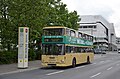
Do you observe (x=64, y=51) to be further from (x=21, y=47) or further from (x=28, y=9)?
(x=28, y=9)

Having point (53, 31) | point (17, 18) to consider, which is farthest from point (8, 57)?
point (53, 31)

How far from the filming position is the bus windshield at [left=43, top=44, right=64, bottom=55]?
86.1 ft

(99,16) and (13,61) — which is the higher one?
(99,16)

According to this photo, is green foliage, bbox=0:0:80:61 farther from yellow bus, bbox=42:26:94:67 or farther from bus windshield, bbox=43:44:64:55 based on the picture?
bus windshield, bbox=43:44:64:55

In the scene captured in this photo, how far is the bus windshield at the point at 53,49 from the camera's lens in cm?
2623

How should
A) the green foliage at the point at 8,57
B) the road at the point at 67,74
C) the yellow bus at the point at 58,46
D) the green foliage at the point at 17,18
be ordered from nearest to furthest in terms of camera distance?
the road at the point at 67,74 < the yellow bus at the point at 58,46 < the green foliage at the point at 17,18 < the green foliage at the point at 8,57

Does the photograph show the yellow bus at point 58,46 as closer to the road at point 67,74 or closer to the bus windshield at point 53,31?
the bus windshield at point 53,31

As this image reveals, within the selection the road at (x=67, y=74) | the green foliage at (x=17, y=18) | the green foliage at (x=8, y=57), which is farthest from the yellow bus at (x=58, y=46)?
the green foliage at (x=8, y=57)

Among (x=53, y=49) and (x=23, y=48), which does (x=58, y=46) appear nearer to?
(x=53, y=49)

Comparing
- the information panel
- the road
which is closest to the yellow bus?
the road

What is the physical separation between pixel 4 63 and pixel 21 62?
5566mm

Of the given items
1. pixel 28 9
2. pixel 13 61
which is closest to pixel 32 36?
pixel 13 61

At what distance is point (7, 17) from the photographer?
30500 mm

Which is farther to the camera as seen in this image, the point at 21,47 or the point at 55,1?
the point at 55,1
